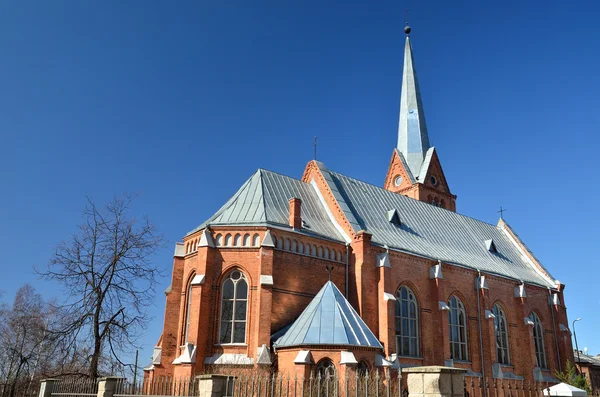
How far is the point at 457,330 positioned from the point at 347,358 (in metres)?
11.9

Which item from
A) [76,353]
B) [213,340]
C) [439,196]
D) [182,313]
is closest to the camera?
[76,353]

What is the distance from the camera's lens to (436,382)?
28.2 feet

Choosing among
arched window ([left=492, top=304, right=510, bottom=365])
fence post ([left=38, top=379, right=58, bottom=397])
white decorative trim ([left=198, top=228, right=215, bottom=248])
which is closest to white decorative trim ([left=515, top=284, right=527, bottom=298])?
arched window ([left=492, top=304, right=510, bottom=365])

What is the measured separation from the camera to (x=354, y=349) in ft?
66.1

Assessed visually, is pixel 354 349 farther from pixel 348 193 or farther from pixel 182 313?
pixel 348 193

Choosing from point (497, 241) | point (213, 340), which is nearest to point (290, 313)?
point (213, 340)

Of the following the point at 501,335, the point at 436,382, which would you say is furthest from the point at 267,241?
the point at 501,335

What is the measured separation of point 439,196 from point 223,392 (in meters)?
35.5

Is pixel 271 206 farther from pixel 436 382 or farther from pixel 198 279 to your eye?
pixel 436 382

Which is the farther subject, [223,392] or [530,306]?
[530,306]

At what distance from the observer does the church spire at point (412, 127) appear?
4484 cm

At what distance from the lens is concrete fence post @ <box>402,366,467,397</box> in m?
8.59

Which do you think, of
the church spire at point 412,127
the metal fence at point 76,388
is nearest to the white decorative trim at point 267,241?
the metal fence at point 76,388

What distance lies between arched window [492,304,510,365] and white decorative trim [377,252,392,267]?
10.1m
